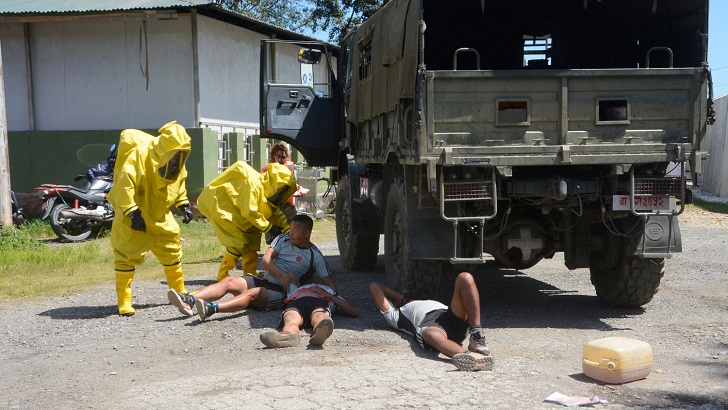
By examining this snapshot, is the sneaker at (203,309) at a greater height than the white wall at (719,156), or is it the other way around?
the white wall at (719,156)

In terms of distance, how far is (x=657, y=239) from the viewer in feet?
25.1

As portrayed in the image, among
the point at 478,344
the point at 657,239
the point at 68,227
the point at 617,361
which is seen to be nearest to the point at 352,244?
the point at 657,239

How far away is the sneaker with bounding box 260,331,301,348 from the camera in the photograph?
6684 mm

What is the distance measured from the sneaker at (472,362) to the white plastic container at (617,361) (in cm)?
64

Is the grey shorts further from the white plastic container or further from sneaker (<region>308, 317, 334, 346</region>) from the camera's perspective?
the white plastic container

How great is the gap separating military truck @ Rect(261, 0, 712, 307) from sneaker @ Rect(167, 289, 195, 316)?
1.91 m

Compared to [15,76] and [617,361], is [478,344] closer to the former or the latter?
[617,361]

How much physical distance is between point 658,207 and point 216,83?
1233 centimetres

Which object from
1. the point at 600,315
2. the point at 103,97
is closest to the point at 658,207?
the point at 600,315

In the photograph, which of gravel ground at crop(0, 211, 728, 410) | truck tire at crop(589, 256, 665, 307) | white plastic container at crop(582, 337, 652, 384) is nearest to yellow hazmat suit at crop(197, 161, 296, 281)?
gravel ground at crop(0, 211, 728, 410)

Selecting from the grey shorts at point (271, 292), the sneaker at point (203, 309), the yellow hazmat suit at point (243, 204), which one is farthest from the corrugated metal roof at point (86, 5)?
the sneaker at point (203, 309)

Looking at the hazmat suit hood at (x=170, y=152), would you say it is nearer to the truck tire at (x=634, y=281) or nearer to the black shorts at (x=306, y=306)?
the black shorts at (x=306, y=306)

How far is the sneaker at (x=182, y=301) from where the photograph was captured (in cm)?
775

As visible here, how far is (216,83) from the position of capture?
1822cm
